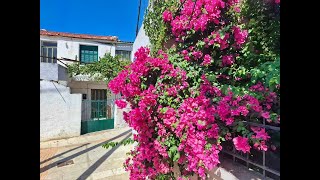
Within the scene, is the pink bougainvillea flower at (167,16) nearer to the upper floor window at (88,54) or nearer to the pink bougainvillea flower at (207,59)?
the pink bougainvillea flower at (207,59)

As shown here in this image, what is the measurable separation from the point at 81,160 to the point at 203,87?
496 cm

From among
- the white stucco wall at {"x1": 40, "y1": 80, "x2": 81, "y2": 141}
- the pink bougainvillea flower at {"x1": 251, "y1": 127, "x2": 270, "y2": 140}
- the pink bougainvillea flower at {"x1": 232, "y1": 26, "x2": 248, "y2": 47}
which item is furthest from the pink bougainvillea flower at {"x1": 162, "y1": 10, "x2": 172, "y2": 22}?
the white stucco wall at {"x1": 40, "y1": 80, "x2": 81, "y2": 141}

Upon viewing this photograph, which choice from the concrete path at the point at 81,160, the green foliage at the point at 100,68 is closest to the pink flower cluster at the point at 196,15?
the concrete path at the point at 81,160

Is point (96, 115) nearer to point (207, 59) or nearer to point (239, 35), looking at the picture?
point (207, 59)

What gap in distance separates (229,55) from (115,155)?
484 centimetres

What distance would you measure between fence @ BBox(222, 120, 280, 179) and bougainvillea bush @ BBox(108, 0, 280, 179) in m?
0.08

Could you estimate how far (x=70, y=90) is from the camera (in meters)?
10.4

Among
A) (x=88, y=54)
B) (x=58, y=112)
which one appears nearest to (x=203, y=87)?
(x=58, y=112)

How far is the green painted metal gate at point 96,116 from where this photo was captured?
31.1 ft
